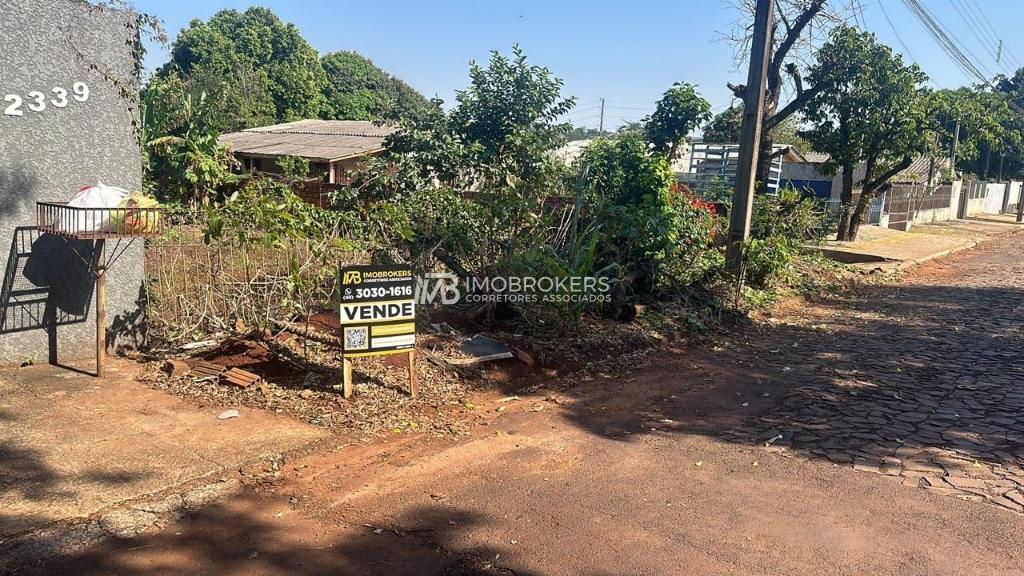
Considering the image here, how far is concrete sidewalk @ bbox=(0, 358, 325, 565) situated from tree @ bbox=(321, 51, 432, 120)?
28870 millimetres

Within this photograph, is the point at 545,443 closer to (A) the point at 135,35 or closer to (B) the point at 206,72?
(A) the point at 135,35

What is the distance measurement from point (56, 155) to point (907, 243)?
22854 millimetres

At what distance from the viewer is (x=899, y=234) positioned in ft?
83.4

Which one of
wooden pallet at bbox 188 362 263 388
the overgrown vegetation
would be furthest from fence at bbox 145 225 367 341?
wooden pallet at bbox 188 362 263 388

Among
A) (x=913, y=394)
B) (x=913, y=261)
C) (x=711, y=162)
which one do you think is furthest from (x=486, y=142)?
(x=913, y=261)

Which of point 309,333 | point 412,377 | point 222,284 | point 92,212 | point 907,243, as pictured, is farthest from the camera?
point 907,243

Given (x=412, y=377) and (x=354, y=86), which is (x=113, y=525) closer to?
(x=412, y=377)

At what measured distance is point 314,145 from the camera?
24359 mm

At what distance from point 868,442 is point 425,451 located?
347cm

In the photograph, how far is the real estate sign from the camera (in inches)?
239

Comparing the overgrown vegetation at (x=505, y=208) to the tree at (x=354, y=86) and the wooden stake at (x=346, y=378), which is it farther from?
the tree at (x=354, y=86)

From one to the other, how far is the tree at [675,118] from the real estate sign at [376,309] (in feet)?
22.4

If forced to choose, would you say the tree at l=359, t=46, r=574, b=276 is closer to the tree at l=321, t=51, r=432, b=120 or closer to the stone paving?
the stone paving

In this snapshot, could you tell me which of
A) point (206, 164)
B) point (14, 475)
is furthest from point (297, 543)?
point (206, 164)
